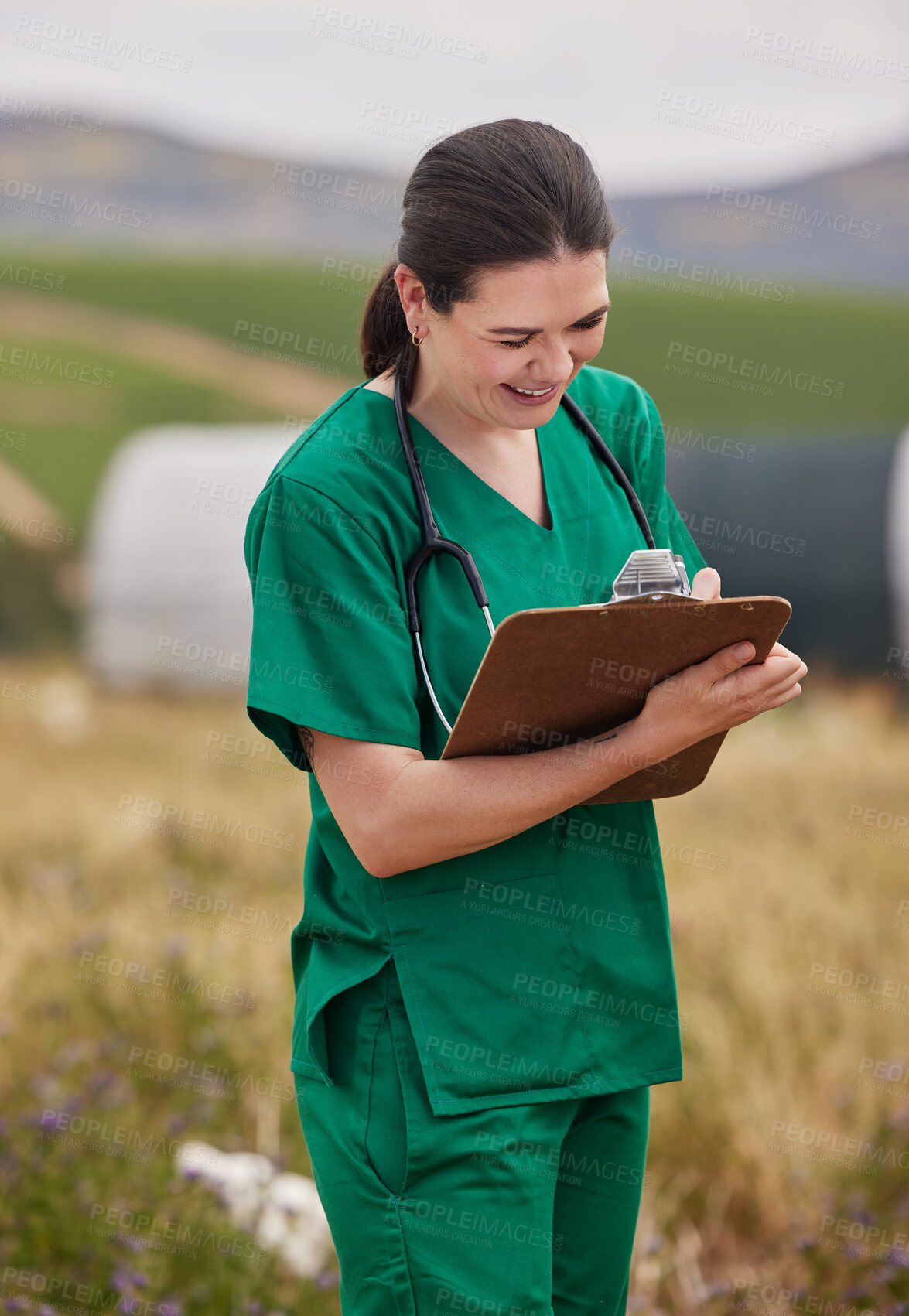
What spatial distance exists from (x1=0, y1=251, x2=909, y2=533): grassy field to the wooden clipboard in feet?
40.0

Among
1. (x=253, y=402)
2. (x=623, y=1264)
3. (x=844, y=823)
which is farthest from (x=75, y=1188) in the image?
(x=253, y=402)

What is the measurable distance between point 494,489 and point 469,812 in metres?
0.49

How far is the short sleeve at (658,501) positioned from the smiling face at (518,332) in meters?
0.35

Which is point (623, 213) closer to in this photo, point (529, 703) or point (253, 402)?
point (529, 703)

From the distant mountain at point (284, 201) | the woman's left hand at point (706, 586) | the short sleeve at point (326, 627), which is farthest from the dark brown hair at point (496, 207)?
the distant mountain at point (284, 201)

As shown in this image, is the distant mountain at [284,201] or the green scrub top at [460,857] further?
the distant mountain at [284,201]

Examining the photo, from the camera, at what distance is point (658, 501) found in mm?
1955

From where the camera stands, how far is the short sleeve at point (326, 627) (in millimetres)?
1541

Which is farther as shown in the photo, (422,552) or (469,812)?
(422,552)

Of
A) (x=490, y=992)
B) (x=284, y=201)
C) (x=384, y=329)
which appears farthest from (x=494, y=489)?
(x=284, y=201)

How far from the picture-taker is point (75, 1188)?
105 inches

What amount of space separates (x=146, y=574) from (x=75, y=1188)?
434 centimetres

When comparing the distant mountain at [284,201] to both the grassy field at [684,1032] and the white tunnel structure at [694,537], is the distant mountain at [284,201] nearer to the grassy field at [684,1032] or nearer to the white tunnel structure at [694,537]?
the white tunnel structure at [694,537]

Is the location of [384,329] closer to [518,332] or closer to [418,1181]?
[518,332]
